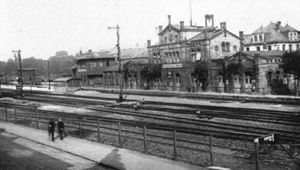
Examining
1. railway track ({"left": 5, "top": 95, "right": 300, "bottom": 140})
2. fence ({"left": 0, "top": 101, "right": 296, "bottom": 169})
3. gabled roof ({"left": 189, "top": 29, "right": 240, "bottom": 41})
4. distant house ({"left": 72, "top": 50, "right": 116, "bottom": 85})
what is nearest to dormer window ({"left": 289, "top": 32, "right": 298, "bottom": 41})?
gabled roof ({"left": 189, "top": 29, "right": 240, "bottom": 41})

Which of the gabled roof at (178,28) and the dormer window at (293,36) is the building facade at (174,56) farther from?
the dormer window at (293,36)

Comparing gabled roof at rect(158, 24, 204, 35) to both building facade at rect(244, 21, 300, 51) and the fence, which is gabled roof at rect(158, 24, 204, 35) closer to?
building facade at rect(244, 21, 300, 51)

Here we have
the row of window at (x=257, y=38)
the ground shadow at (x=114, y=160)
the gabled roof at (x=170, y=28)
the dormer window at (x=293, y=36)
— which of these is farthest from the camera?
the row of window at (x=257, y=38)

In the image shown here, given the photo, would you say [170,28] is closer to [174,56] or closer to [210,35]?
[174,56]

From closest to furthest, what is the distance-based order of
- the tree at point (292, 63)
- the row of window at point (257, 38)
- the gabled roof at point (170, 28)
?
the tree at point (292, 63) → the gabled roof at point (170, 28) → the row of window at point (257, 38)

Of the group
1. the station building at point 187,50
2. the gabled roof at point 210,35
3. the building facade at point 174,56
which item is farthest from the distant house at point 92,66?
the gabled roof at point 210,35

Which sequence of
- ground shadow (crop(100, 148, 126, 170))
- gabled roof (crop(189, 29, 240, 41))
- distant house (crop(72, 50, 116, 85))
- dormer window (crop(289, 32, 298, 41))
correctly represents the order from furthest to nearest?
distant house (crop(72, 50, 116, 85)) → dormer window (crop(289, 32, 298, 41)) → gabled roof (crop(189, 29, 240, 41)) → ground shadow (crop(100, 148, 126, 170))

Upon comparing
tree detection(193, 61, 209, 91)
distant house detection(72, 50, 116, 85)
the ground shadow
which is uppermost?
distant house detection(72, 50, 116, 85)

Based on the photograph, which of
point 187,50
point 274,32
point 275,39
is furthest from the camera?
point 274,32

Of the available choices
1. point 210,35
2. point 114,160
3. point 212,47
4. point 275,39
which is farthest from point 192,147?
point 275,39

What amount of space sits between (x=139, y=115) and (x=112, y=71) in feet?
130

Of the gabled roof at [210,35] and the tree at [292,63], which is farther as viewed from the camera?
the gabled roof at [210,35]

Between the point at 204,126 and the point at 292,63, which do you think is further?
the point at 292,63

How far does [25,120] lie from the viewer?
26219 mm
